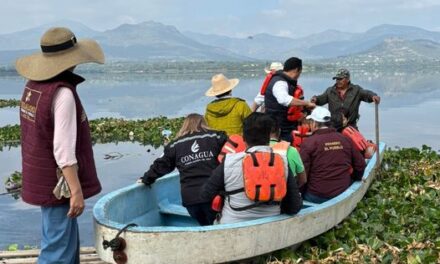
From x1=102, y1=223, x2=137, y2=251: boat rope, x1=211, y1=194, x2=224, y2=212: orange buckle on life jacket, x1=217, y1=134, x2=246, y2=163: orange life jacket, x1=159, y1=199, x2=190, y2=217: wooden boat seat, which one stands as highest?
x1=217, y1=134, x2=246, y2=163: orange life jacket

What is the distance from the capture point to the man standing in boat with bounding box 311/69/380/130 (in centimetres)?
933

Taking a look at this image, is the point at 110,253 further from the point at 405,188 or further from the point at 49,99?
the point at 405,188

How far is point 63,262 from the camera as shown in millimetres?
4430

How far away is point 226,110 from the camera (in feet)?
24.3

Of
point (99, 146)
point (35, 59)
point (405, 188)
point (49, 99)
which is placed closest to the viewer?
point (49, 99)

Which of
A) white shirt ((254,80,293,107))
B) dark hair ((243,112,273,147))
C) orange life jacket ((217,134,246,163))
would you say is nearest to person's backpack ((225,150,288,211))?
dark hair ((243,112,273,147))

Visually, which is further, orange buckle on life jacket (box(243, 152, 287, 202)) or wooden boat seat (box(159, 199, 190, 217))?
wooden boat seat (box(159, 199, 190, 217))

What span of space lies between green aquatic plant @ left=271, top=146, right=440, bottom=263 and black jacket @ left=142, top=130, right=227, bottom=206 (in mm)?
1159

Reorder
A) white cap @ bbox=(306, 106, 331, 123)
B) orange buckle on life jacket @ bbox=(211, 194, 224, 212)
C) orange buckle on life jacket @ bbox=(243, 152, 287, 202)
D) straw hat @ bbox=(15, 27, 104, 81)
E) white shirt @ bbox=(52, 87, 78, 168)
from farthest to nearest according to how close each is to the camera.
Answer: white cap @ bbox=(306, 106, 331, 123) → orange buckle on life jacket @ bbox=(211, 194, 224, 212) → orange buckle on life jacket @ bbox=(243, 152, 287, 202) → straw hat @ bbox=(15, 27, 104, 81) → white shirt @ bbox=(52, 87, 78, 168)

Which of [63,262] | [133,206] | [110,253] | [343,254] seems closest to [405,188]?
[343,254]

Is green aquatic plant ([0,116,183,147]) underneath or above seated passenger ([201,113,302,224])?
underneath

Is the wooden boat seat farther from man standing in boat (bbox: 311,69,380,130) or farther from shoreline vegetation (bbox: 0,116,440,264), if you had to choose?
man standing in boat (bbox: 311,69,380,130)

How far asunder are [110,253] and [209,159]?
1459 millimetres

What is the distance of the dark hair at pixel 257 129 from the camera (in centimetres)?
504
